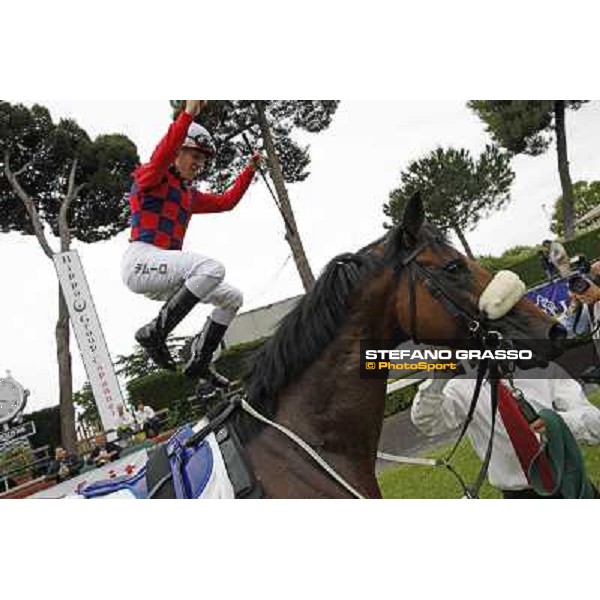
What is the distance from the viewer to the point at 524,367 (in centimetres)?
251

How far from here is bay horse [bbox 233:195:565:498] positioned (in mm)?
2234

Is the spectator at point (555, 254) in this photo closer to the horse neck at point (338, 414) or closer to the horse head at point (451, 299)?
the horse head at point (451, 299)

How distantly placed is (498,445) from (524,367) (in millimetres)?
443

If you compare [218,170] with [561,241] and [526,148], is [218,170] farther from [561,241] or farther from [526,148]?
[561,241]

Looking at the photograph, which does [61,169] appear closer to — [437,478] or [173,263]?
Answer: [173,263]

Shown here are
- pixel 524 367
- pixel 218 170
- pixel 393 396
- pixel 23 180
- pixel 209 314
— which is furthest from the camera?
pixel 23 180

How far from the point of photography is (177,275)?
2.63 m

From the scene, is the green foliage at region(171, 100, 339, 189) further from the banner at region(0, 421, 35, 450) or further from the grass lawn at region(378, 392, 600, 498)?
the banner at region(0, 421, 35, 450)

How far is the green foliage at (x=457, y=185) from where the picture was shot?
3281 millimetres

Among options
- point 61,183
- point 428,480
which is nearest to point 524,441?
point 428,480

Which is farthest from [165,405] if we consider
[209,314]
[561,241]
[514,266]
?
[561,241]

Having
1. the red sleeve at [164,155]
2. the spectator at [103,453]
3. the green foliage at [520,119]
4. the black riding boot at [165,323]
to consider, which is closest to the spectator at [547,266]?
the green foliage at [520,119]

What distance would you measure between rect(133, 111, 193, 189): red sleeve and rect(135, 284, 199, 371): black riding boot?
0.46 meters

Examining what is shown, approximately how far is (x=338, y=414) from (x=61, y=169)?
2.24 metres
